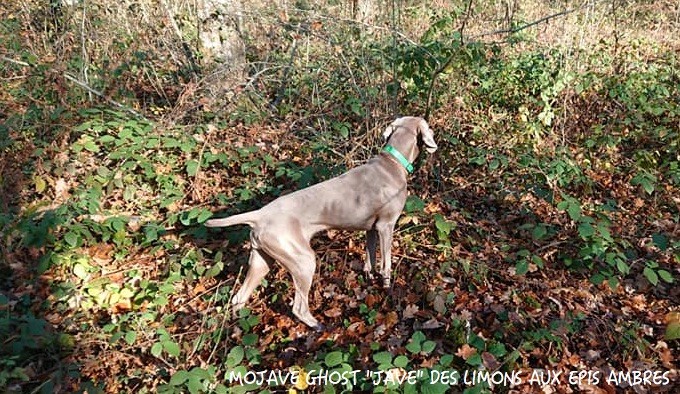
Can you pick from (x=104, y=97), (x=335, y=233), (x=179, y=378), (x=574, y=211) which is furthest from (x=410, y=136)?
(x=104, y=97)

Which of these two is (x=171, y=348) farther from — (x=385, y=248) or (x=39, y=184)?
(x=39, y=184)

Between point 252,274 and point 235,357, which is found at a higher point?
point 252,274

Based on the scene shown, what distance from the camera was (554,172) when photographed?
4512mm

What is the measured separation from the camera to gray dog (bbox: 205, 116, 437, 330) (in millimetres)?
3213

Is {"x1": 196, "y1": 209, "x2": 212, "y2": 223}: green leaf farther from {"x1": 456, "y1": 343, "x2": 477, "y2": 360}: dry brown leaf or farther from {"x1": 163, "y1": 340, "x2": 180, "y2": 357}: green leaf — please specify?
{"x1": 456, "y1": 343, "x2": 477, "y2": 360}: dry brown leaf

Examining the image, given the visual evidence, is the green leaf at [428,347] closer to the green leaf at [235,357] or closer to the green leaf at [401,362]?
the green leaf at [401,362]

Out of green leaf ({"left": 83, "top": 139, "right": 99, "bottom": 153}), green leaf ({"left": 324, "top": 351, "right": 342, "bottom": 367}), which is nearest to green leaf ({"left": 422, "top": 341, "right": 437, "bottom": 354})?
green leaf ({"left": 324, "top": 351, "right": 342, "bottom": 367})

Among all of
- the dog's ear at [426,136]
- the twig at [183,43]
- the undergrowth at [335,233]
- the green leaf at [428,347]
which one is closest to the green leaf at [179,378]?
the undergrowth at [335,233]

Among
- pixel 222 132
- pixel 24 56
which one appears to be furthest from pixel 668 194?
pixel 24 56

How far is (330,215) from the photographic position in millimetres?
3436

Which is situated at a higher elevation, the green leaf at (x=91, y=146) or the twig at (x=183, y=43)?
the twig at (x=183, y=43)

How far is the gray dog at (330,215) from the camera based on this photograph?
10.5 ft

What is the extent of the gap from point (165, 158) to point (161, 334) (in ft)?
8.08

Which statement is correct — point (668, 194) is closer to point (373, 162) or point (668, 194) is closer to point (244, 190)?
point (373, 162)
